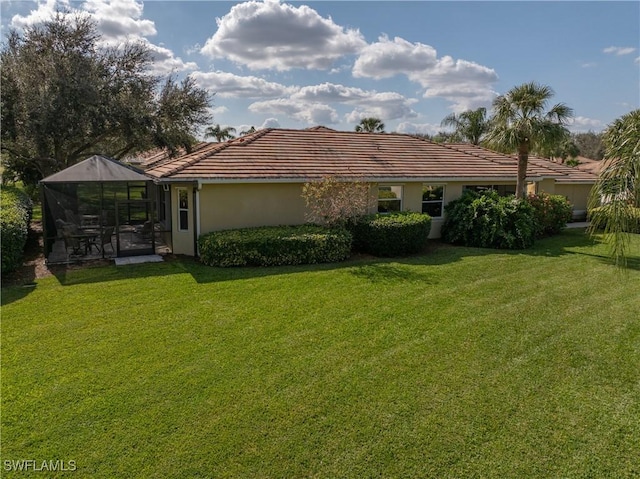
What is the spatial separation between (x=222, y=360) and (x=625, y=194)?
20.9 feet

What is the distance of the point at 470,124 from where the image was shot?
31250 mm

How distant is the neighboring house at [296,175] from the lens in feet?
45.1

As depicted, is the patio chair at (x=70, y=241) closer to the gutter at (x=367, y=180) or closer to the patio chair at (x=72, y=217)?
the patio chair at (x=72, y=217)

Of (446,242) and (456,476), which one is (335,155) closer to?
(446,242)

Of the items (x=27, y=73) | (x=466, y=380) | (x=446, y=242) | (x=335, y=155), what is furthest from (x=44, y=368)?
(x=27, y=73)

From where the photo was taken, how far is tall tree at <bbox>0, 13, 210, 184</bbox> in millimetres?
18031

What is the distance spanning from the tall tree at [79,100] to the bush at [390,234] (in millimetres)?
12926

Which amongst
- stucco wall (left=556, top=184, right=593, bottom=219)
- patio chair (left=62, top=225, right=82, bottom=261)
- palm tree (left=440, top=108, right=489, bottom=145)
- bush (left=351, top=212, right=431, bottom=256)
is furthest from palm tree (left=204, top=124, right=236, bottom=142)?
bush (left=351, top=212, right=431, bottom=256)

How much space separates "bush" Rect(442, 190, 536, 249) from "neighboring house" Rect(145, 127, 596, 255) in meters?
1.23

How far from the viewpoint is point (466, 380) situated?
6.14 metres

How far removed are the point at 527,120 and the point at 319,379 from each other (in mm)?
14514

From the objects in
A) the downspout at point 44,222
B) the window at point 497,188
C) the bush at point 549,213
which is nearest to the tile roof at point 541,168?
the window at point 497,188

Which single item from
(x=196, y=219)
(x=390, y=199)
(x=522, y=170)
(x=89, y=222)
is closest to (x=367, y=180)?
(x=390, y=199)

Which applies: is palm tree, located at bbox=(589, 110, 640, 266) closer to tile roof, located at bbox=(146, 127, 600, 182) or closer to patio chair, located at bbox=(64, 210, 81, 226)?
tile roof, located at bbox=(146, 127, 600, 182)
